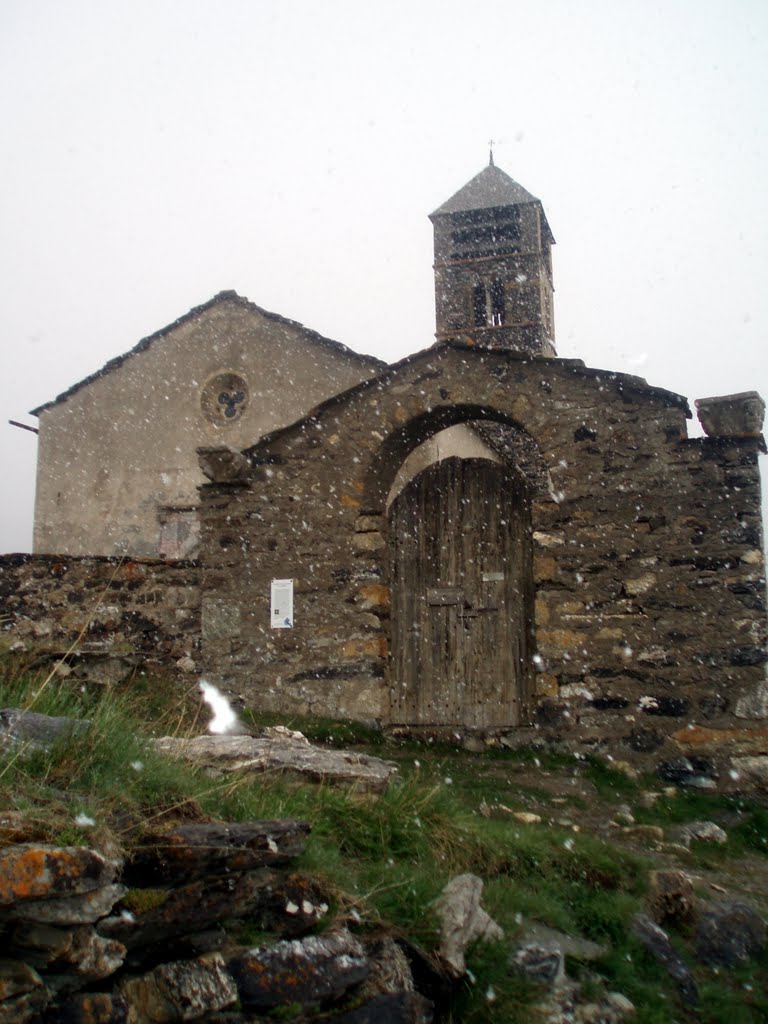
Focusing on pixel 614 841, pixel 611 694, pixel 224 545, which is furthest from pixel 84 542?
pixel 614 841

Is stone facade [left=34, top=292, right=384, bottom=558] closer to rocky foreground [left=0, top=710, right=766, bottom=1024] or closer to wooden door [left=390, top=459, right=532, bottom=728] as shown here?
wooden door [left=390, top=459, right=532, bottom=728]

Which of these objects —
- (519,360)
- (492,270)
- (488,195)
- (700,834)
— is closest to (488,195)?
(488,195)

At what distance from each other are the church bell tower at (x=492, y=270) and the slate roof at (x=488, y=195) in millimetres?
29

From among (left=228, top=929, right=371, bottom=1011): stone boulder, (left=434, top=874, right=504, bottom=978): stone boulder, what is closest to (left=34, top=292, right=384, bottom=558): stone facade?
(left=434, top=874, right=504, bottom=978): stone boulder

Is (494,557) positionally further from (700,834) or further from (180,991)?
(180,991)

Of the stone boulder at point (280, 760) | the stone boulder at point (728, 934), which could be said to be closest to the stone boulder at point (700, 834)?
the stone boulder at point (728, 934)

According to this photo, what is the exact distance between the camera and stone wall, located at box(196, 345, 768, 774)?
7.64m

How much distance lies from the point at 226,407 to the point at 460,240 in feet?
39.5

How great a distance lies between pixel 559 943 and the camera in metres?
4.11

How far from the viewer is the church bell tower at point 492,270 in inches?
1018

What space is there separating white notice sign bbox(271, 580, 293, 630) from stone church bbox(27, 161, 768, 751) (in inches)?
0.6

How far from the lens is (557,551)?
809cm

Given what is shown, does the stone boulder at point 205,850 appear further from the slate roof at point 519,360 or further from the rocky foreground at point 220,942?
the slate roof at point 519,360

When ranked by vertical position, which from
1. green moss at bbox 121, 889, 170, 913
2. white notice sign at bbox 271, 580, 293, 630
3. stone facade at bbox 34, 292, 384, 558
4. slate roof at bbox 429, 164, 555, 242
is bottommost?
green moss at bbox 121, 889, 170, 913
